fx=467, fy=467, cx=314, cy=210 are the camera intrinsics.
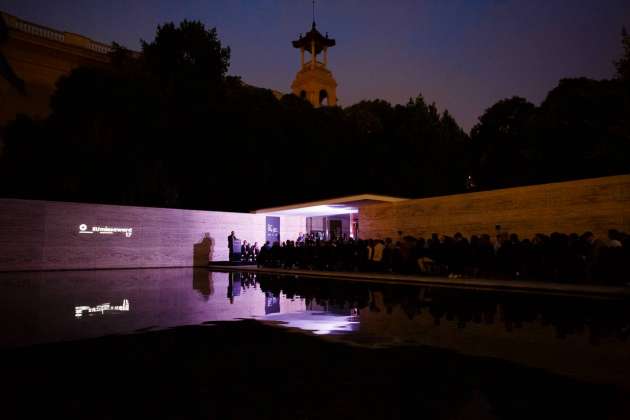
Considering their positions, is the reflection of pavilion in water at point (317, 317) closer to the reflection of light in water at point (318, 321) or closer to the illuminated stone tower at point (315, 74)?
the reflection of light in water at point (318, 321)

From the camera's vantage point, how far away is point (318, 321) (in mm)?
7730

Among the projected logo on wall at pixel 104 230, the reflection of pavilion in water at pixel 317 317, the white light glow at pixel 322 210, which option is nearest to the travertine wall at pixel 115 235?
the projected logo on wall at pixel 104 230

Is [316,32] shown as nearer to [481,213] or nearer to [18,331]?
[481,213]

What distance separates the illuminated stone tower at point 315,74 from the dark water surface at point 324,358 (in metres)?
55.7

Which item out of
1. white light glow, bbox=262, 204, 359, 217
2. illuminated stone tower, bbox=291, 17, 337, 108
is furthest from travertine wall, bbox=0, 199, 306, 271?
illuminated stone tower, bbox=291, 17, 337, 108

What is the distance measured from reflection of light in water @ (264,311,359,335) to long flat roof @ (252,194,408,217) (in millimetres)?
12006

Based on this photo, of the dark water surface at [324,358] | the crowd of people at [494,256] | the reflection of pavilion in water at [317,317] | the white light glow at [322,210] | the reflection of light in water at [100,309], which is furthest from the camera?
the white light glow at [322,210]

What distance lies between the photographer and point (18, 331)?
653 cm

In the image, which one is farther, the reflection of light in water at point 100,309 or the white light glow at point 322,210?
Answer: the white light glow at point 322,210

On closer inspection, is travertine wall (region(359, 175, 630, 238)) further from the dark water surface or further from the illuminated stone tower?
the illuminated stone tower

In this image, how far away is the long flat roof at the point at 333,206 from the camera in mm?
20516

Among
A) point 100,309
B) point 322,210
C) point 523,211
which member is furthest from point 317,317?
point 322,210

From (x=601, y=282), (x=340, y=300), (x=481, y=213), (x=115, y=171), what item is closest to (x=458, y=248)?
(x=481, y=213)

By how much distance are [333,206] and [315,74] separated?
43254 mm
